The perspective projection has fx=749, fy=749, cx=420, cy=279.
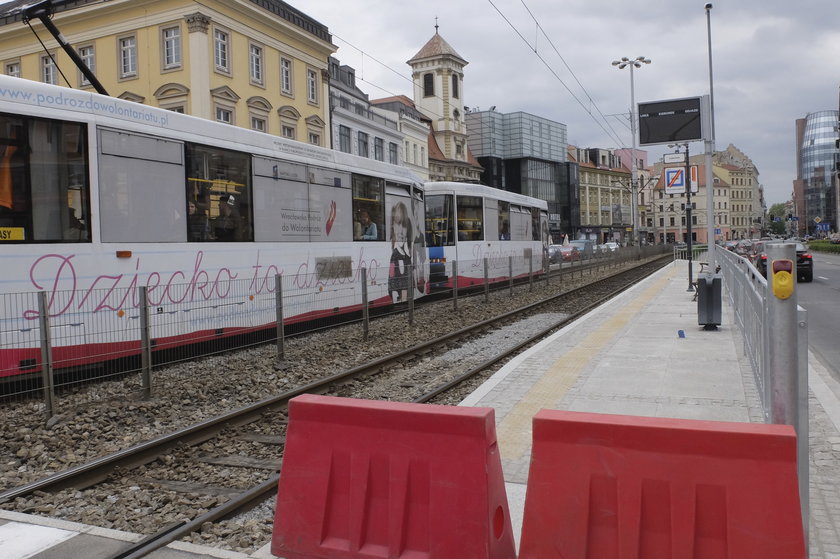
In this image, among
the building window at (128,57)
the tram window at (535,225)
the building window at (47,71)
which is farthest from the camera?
the building window at (47,71)

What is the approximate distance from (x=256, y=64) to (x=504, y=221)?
18.1 meters

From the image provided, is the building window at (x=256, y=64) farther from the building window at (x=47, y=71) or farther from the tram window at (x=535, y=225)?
the tram window at (x=535, y=225)

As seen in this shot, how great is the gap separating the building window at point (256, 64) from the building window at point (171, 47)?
383 cm

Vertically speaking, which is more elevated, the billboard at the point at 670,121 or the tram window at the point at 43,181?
the billboard at the point at 670,121

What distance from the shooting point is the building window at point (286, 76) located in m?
39.4

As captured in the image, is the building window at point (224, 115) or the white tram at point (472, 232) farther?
the building window at point (224, 115)

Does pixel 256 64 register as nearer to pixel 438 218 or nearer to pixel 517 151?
pixel 438 218

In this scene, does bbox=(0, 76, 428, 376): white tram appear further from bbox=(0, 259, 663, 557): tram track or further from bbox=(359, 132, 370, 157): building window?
bbox=(359, 132, 370, 157): building window

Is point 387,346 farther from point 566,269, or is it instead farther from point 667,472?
point 566,269

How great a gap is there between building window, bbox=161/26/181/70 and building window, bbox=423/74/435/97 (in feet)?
135

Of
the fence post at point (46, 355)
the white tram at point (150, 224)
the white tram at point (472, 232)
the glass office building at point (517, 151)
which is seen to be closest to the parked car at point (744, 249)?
the white tram at point (472, 232)

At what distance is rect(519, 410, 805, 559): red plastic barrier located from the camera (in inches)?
118

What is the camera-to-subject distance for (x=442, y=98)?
2884 inches

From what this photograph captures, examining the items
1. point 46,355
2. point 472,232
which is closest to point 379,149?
point 472,232
